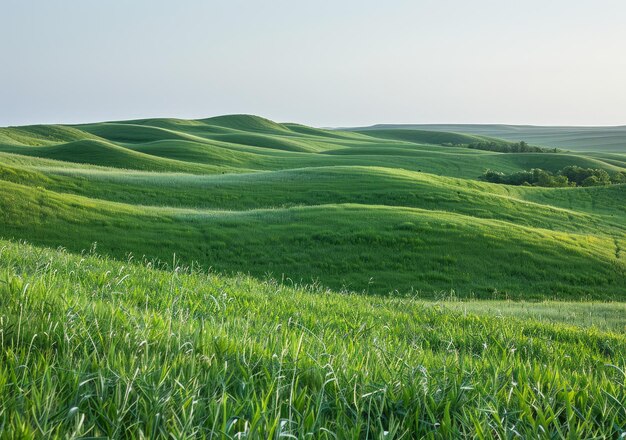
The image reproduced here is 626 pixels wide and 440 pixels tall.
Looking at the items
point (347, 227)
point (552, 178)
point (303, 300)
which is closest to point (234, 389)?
point (303, 300)

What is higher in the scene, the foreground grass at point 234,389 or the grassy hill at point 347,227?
the foreground grass at point 234,389

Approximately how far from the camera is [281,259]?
29.5 m

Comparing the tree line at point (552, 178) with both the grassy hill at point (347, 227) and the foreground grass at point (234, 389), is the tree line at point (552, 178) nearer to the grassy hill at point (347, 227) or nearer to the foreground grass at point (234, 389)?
the grassy hill at point (347, 227)

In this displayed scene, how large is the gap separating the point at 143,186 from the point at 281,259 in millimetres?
22343

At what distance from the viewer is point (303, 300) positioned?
27.4 feet

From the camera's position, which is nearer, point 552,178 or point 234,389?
point 234,389

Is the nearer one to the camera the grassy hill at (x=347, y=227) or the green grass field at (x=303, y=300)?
the green grass field at (x=303, y=300)

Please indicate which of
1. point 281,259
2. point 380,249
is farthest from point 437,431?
point 380,249

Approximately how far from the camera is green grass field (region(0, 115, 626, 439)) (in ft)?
8.52

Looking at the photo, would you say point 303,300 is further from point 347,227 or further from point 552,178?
point 552,178

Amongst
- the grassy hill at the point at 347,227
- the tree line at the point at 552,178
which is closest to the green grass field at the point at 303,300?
the grassy hill at the point at 347,227

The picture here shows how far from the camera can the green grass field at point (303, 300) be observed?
8.52 ft

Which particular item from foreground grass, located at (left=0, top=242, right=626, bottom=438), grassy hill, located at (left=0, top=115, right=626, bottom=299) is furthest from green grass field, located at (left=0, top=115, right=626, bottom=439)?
grassy hill, located at (left=0, top=115, right=626, bottom=299)

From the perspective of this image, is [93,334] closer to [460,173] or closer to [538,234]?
[538,234]
